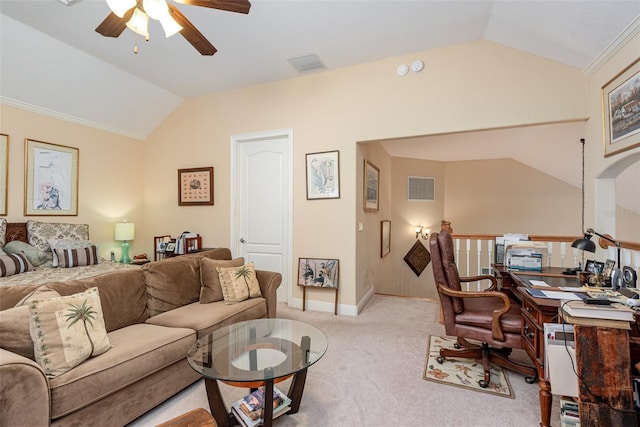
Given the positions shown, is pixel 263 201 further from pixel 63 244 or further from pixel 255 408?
pixel 255 408

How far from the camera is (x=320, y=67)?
146 inches

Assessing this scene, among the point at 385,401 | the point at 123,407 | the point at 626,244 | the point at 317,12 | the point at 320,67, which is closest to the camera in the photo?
the point at 123,407

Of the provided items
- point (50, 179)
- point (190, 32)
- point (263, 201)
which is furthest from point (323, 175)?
point (50, 179)

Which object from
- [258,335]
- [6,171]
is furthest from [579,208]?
[6,171]

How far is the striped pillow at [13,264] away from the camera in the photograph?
2.98m

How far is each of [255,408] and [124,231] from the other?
3948 millimetres

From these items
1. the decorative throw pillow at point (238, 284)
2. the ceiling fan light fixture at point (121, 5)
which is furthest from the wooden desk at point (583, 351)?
the ceiling fan light fixture at point (121, 5)

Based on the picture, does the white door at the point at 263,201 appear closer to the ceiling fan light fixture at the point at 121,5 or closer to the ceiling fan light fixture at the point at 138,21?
the ceiling fan light fixture at the point at 138,21

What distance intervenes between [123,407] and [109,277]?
1.00 metres

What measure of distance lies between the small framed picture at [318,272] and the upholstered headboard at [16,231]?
10.9 ft

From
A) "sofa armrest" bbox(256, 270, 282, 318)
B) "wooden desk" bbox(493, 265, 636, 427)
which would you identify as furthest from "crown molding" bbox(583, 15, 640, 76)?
"sofa armrest" bbox(256, 270, 282, 318)

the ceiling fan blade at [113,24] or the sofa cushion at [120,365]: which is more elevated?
the ceiling fan blade at [113,24]

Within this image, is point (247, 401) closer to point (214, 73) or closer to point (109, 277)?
point (109, 277)

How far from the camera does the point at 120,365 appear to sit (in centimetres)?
166
